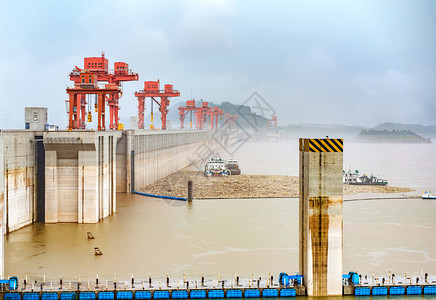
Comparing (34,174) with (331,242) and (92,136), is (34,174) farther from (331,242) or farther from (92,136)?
(331,242)

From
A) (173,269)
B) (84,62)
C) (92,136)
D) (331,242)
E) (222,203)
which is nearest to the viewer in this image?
(331,242)

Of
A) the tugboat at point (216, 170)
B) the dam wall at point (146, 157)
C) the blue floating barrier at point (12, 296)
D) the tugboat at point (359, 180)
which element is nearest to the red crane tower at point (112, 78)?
the dam wall at point (146, 157)

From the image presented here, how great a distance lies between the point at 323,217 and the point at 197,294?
5.32 m

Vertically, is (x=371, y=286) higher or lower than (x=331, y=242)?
lower

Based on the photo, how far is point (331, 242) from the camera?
16797 millimetres

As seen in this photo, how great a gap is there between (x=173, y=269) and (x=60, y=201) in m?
11.8

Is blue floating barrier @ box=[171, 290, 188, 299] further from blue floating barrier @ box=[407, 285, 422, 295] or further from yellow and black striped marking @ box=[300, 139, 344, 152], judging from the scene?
blue floating barrier @ box=[407, 285, 422, 295]

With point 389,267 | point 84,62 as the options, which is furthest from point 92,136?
point 84,62

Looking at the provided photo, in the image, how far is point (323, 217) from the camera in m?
16.9

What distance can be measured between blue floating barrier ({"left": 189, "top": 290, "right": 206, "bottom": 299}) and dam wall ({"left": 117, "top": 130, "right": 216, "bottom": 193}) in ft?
90.3

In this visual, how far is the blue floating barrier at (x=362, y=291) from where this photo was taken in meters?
17.2

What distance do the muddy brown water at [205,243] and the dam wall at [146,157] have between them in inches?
235

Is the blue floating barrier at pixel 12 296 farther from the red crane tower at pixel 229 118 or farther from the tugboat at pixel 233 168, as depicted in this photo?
the red crane tower at pixel 229 118

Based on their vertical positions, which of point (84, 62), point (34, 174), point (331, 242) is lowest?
point (331, 242)
